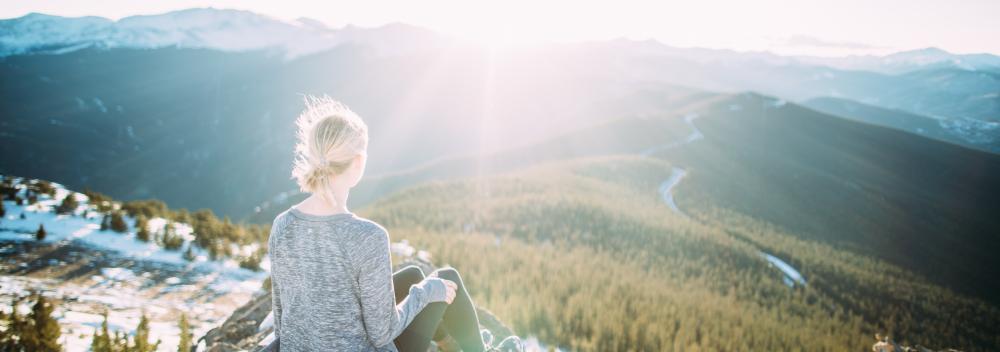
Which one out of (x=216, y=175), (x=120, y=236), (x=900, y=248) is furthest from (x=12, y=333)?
(x=216, y=175)

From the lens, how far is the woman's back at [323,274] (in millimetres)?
2137

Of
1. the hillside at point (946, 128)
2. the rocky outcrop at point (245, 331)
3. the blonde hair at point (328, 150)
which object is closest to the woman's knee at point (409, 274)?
the rocky outcrop at point (245, 331)

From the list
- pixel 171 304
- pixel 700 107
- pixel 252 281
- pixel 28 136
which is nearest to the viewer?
pixel 171 304

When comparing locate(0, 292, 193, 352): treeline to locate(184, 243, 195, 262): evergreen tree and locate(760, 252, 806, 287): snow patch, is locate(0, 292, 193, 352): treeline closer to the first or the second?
locate(184, 243, 195, 262): evergreen tree

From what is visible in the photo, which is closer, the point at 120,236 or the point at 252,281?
the point at 252,281

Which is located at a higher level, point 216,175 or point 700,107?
point 700,107

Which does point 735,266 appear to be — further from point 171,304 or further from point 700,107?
point 700,107

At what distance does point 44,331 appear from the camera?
146 inches

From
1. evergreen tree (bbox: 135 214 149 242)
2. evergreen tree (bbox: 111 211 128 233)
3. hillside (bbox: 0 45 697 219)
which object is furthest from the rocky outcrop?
hillside (bbox: 0 45 697 219)

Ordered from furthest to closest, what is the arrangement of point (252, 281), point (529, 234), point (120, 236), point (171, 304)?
point (529, 234)
point (120, 236)
point (252, 281)
point (171, 304)

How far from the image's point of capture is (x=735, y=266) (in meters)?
15.4

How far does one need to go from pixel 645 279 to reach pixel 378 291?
10240mm

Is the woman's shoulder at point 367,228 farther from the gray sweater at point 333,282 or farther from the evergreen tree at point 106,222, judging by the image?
the evergreen tree at point 106,222

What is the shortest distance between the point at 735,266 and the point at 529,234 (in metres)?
8.02
